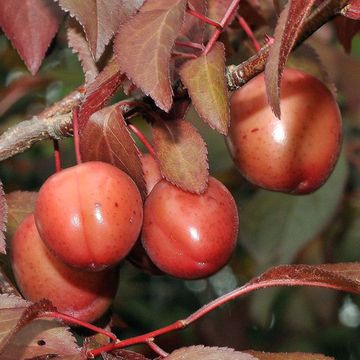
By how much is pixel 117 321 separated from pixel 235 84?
319mm

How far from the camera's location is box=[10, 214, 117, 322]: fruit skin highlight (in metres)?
0.97

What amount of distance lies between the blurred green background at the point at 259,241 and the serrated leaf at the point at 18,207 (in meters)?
0.60

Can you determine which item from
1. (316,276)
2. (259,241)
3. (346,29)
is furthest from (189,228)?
(259,241)

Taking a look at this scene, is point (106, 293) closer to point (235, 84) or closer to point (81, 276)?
point (81, 276)

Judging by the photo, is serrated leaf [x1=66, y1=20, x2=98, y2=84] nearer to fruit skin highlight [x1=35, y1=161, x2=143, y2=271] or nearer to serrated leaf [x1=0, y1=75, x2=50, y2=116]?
fruit skin highlight [x1=35, y1=161, x2=143, y2=271]

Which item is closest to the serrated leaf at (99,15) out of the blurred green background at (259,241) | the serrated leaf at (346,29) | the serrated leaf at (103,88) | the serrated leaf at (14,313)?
the serrated leaf at (103,88)

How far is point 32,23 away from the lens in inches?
42.0

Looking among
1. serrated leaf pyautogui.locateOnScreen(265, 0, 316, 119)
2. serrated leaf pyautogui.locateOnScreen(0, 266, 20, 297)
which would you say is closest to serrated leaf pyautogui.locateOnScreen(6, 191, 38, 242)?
serrated leaf pyautogui.locateOnScreen(0, 266, 20, 297)

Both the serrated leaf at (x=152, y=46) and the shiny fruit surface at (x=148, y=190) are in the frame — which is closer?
the serrated leaf at (x=152, y=46)

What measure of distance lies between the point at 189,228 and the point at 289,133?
178 mm

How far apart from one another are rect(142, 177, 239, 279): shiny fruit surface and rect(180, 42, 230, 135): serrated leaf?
117 mm

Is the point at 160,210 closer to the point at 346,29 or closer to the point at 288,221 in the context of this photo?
the point at 346,29

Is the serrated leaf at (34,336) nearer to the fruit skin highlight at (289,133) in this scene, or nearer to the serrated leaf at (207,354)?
the serrated leaf at (207,354)

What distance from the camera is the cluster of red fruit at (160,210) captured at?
2.87ft
